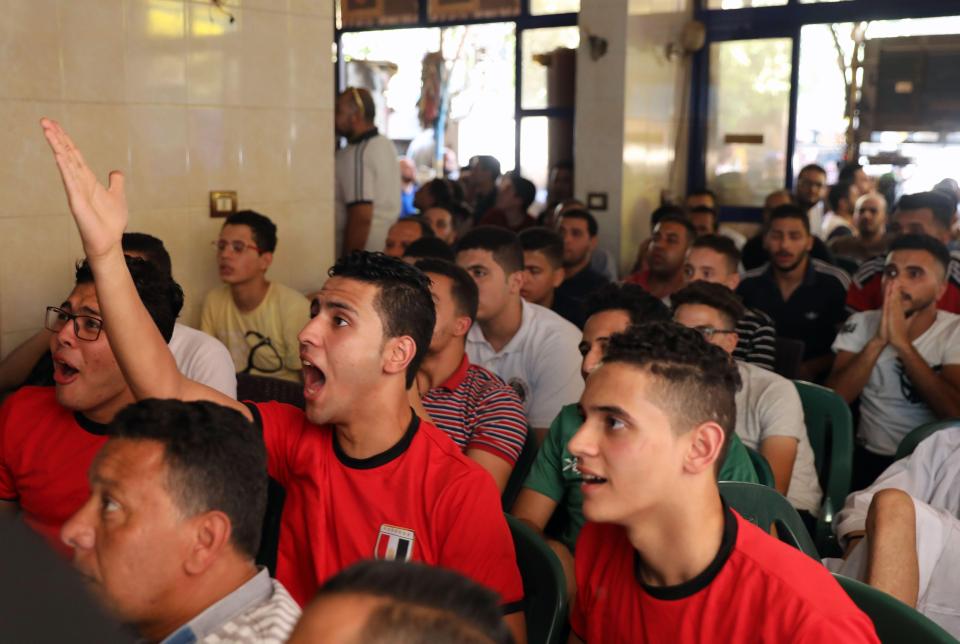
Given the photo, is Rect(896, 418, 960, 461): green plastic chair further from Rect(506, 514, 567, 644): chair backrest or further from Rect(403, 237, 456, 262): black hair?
Rect(403, 237, 456, 262): black hair

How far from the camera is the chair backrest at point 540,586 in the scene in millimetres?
1845

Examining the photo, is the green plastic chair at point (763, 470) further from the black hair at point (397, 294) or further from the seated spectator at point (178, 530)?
the seated spectator at point (178, 530)

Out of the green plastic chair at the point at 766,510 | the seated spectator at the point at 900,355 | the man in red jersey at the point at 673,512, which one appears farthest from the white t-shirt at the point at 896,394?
the man in red jersey at the point at 673,512

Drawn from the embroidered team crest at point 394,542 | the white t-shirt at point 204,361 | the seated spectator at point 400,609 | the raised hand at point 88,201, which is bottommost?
the embroidered team crest at point 394,542

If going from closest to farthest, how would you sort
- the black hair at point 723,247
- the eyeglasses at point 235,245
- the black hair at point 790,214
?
1. the eyeglasses at point 235,245
2. the black hair at point 723,247
3. the black hair at point 790,214

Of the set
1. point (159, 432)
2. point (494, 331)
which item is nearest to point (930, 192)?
point (494, 331)

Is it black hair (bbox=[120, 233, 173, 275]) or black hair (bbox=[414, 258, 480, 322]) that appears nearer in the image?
black hair (bbox=[414, 258, 480, 322])

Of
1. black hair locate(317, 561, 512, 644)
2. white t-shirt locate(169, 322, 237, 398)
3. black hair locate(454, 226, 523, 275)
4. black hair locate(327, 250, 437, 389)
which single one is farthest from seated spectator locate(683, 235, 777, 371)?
black hair locate(317, 561, 512, 644)

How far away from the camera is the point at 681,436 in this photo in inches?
63.8

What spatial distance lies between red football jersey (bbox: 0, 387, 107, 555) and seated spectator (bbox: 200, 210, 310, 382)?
4.81 feet

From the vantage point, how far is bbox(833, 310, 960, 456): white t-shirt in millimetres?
3686

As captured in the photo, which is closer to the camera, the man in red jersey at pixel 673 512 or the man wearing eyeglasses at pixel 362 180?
the man in red jersey at pixel 673 512

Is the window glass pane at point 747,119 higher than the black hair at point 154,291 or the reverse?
higher

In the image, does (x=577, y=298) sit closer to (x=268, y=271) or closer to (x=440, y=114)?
(x=268, y=271)
